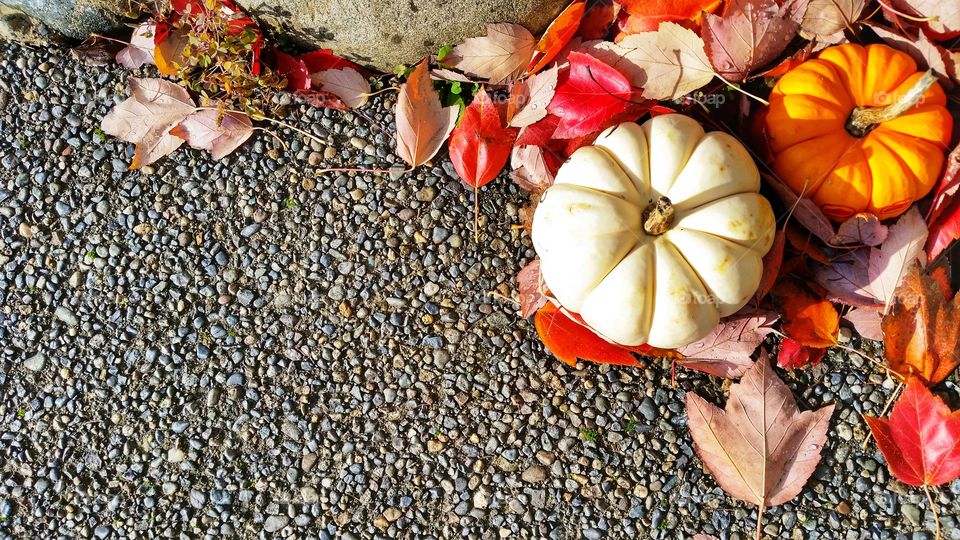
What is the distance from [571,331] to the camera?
2482mm

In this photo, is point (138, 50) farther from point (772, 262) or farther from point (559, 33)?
point (772, 262)

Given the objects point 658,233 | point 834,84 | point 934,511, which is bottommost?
point 934,511

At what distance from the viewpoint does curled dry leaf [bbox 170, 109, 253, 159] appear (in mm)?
2764

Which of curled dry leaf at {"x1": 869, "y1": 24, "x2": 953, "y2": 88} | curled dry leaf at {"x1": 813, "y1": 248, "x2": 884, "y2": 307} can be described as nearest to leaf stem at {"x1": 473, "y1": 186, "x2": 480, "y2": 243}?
curled dry leaf at {"x1": 813, "y1": 248, "x2": 884, "y2": 307}

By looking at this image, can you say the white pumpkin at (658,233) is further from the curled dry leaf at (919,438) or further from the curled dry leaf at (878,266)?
the curled dry leaf at (919,438)

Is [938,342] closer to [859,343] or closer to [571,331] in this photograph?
[859,343]

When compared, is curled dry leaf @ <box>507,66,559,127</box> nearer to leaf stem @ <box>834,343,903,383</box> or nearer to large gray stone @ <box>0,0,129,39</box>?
leaf stem @ <box>834,343,903,383</box>

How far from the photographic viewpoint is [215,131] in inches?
109

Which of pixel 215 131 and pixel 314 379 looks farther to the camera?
pixel 215 131

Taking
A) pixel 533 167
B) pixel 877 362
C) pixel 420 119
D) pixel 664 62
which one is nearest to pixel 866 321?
pixel 877 362

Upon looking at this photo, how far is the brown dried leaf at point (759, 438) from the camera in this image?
7.91 feet

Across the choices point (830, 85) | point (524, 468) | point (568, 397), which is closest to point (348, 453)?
point (524, 468)

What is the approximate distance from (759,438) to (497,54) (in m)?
1.55

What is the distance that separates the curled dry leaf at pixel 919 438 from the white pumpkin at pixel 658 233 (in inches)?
26.3
